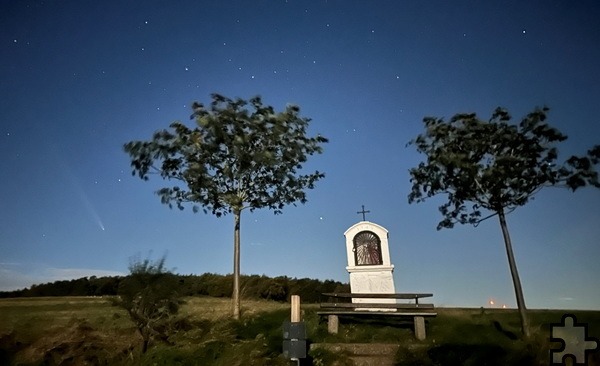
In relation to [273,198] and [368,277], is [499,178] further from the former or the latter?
[273,198]

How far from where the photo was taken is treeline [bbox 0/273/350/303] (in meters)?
28.2

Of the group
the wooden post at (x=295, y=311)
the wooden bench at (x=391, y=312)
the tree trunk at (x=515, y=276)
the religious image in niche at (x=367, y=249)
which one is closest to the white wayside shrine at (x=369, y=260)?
the religious image in niche at (x=367, y=249)

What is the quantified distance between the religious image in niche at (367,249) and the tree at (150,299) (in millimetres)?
8837

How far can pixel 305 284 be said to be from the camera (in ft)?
96.1

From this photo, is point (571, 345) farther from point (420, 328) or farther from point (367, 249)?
point (367, 249)

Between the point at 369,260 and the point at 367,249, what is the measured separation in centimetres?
54

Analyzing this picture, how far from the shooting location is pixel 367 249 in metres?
18.0

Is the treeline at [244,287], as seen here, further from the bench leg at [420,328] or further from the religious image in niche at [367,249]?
the bench leg at [420,328]

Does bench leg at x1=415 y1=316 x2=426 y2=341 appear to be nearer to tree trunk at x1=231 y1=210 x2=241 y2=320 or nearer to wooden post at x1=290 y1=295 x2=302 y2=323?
wooden post at x1=290 y1=295 x2=302 y2=323

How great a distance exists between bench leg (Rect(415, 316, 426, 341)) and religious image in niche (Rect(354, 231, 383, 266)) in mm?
5446

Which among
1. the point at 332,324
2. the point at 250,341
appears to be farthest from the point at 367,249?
the point at 250,341

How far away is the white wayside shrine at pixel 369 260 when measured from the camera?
17094 millimetres

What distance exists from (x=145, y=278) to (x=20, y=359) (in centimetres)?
457

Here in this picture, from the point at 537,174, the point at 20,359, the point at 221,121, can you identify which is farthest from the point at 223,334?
the point at 537,174
